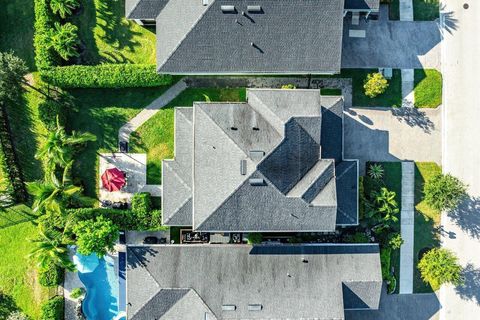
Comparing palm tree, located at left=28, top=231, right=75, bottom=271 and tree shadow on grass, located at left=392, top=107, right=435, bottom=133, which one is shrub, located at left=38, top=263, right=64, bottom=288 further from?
tree shadow on grass, located at left=392, top=107, right=435, bottom=133

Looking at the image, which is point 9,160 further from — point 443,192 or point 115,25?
point 443,192

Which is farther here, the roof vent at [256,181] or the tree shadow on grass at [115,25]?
the tree shadow on grass at [115,25]

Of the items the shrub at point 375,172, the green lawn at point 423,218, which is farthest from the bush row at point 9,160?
the green lawn at point 423,218

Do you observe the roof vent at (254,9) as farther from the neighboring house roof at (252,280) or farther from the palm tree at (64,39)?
the neighboring house roof at (252,280)

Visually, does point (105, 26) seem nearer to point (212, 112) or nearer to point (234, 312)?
point (212, 112)

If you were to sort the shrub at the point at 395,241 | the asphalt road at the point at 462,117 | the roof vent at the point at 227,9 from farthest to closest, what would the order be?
the asphalt road at the point at 462,117 → the shrub at the point at 395,241 → the roof vent at the point at 227,9

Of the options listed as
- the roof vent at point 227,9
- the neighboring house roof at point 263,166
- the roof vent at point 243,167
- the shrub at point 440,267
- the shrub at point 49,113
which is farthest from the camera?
the shrub at point 49,113
